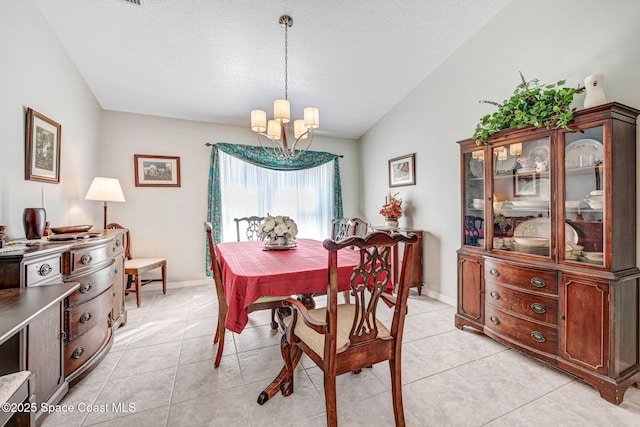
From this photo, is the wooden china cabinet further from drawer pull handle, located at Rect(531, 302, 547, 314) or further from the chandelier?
the chandelier

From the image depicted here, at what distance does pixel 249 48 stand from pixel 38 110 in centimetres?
188

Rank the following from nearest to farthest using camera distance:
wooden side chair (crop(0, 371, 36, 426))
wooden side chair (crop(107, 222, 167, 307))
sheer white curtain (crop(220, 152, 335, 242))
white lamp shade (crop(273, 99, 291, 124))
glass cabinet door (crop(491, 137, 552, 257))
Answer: wooden side chair (crop(0, 371, 36, 426)) → glass cabinet door (crop(491, 137, 552, 257)) → white lamp shade (crop(273, 99, 291, 124)) → wooden side chair (crop(107, 222, 167, 307)) → sheer white curtain (crop(220, 152, 335, 242))

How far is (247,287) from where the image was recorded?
1.61 metres

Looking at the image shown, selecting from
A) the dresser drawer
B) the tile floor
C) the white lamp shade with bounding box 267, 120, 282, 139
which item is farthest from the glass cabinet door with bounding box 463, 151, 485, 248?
the dresser drawer

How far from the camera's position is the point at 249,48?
111 inches

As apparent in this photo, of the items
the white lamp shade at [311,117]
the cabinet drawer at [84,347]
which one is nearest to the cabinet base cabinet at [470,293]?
the white lamp shade at [311,117]

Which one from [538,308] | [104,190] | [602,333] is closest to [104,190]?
[104,190]

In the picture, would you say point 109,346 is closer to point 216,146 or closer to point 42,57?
point 42,57

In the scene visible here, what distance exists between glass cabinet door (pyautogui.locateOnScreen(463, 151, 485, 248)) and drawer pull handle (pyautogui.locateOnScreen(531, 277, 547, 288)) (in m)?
0.52

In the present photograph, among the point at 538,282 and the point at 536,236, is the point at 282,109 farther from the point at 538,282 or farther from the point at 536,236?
the point at 538,282

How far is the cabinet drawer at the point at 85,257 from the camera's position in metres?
1.82

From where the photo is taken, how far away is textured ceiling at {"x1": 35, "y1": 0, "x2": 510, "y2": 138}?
2416mm

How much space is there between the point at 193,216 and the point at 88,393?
103 inches

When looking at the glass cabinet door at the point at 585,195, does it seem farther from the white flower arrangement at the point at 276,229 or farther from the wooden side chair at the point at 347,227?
the white flower arrangement at the point at 276,229
